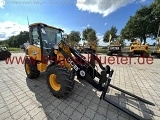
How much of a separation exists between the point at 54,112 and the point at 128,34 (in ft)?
91.1

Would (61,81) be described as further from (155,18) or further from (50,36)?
(155,18)

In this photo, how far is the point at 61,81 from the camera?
3379mm

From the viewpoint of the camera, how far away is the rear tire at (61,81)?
3.30 meters

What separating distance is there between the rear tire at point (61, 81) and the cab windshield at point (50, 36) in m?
1.50

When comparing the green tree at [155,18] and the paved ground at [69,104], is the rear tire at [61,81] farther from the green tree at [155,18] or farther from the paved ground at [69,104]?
the green tree at [155,18]

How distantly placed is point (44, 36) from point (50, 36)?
0.38 metres

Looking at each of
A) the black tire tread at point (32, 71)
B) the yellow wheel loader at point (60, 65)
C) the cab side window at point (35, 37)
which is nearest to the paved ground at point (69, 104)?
the yellow wheel loader at point (60, 65)

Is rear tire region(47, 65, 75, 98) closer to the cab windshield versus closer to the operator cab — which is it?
the operator cab

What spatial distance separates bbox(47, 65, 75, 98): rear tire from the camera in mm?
3303

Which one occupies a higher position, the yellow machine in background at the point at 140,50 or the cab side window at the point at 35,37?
the cab side window at the point at 35,37

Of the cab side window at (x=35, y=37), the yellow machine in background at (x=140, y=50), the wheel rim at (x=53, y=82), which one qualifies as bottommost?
the wheel rim at (x=53, y=82)

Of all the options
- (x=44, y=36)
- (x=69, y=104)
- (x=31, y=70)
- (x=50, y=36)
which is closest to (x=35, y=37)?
(x=44, y=36)

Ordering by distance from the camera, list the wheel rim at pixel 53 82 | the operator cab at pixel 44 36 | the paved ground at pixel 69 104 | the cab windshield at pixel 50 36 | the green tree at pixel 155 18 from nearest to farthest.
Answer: the paved ground at pixel 69 104 < the wheel rim at pixel 53 82 < the operator cab at pixel 44 36 < the cab windshield at pixel 50 36 < the green tree at pixel 155 18

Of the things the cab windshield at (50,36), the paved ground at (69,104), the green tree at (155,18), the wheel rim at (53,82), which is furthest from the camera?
the green tree at (155,18)
